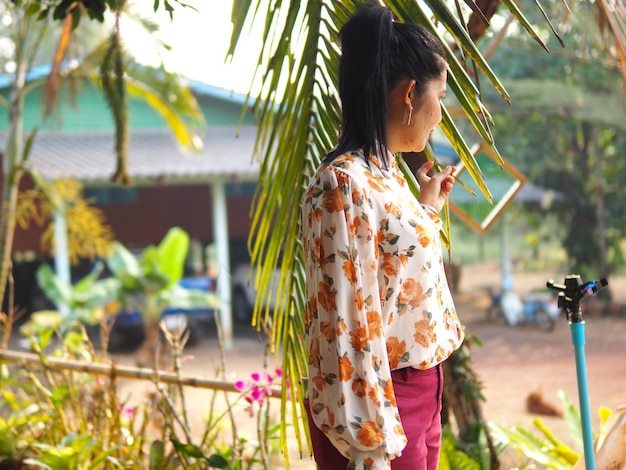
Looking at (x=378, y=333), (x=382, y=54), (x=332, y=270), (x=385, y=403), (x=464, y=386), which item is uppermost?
(x=382, y=54)

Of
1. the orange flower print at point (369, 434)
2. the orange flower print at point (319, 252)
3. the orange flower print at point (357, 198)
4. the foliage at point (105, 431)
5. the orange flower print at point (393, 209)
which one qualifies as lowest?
the foliage at point (105, 431)

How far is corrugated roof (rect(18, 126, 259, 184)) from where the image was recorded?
1177cm

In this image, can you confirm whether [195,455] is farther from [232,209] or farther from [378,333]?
[232,209]

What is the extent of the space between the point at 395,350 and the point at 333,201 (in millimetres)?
294

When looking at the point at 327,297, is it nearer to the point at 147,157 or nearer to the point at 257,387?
the point at 257,387

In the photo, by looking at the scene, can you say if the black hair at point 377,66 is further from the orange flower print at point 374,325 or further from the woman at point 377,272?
the orange flower print at point 374,325

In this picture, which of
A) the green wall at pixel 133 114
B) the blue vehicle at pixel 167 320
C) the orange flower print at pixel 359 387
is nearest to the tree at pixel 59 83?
the orange flower print at pixel 359 387

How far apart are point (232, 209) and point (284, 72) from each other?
41.2 ft

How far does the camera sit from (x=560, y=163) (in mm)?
15508

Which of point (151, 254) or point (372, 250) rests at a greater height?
point (372, 250)

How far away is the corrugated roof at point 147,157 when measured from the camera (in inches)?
464

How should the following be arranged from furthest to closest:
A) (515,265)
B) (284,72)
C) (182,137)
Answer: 1. (515,265)
2. (182,137)
3. (284,72)

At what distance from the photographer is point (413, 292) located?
140 centimetres

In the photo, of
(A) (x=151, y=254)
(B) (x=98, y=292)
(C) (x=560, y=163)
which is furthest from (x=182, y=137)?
(C) (x=560, y=163)
